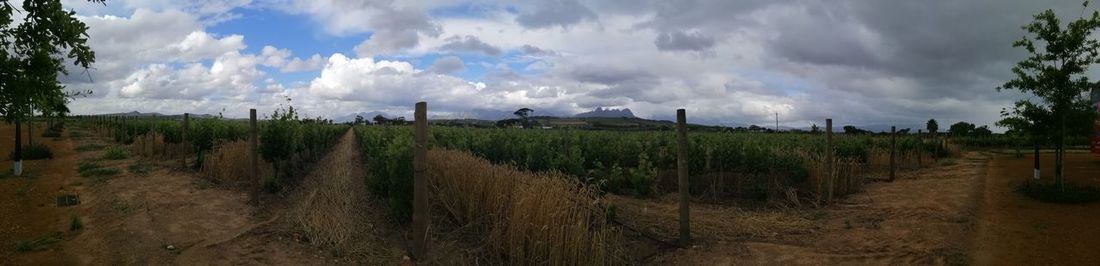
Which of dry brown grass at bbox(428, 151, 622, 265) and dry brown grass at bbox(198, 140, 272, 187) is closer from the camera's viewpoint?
dry brown grass at bbox(428, 151, 622, 265)

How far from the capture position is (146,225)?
311 inches

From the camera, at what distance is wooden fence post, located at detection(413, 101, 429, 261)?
19.1ft

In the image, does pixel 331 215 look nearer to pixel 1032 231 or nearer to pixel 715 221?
pixel 715 221

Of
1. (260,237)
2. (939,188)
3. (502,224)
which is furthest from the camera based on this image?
(939,188)

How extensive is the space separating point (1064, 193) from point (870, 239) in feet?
19.4

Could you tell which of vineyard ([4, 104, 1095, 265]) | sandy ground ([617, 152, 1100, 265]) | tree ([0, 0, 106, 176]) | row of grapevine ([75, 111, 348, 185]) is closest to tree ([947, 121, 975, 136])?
vineyard ([4, 104, 1095, 265])

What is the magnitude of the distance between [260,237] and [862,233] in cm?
801

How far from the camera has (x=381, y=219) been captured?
27.1 ft

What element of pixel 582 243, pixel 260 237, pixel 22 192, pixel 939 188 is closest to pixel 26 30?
pixel 260 237

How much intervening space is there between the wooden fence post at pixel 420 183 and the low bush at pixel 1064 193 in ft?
37.5

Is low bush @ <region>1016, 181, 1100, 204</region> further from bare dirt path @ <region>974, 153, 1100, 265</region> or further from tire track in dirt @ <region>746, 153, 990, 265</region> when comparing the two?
tire track in dirt @ <region>746, 153, 990, 265</region>

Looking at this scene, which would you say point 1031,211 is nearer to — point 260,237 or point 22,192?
point 260,237

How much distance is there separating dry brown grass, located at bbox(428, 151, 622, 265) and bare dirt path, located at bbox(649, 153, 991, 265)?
4.21 feet

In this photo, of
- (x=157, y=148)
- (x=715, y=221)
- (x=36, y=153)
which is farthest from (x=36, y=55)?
(x=36, y=153)
